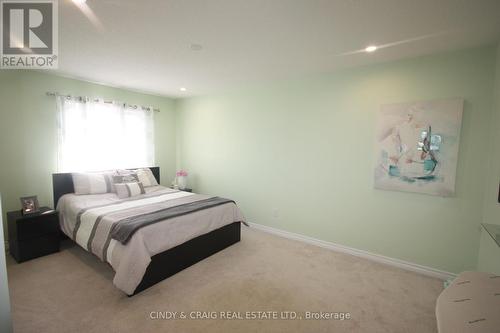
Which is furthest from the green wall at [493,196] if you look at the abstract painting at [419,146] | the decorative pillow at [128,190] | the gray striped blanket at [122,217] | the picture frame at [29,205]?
the picture frame at [29,205]

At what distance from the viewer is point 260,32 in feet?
6.69

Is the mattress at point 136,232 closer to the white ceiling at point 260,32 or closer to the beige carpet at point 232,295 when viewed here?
the beige carpet at point 232,295

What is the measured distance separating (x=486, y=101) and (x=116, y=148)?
4964mm

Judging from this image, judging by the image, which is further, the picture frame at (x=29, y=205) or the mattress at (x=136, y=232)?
the picture frame at (x=29, y=205)

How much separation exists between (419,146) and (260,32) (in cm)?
206

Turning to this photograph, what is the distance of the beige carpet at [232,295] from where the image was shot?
1.82 m

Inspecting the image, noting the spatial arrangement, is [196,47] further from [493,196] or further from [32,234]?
[493,196]

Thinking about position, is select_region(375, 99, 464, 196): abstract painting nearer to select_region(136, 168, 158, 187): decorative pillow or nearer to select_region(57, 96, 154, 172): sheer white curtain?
select_region(136, 168, 158, 187): decorative pillow

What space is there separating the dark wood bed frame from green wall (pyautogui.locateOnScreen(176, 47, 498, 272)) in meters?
0.95

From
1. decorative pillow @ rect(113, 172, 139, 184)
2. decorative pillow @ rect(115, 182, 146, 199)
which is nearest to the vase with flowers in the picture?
decorative pillow @ rect(113, 172, 139, 184)

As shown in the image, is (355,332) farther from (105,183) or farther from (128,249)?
(105,183)

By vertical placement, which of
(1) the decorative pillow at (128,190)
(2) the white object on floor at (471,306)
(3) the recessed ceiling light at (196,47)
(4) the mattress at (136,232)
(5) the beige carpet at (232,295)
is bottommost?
(5) the beige carpet at (232,295)

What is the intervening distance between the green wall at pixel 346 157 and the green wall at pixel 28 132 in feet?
7.58

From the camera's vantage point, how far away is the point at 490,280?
3.43 ft
